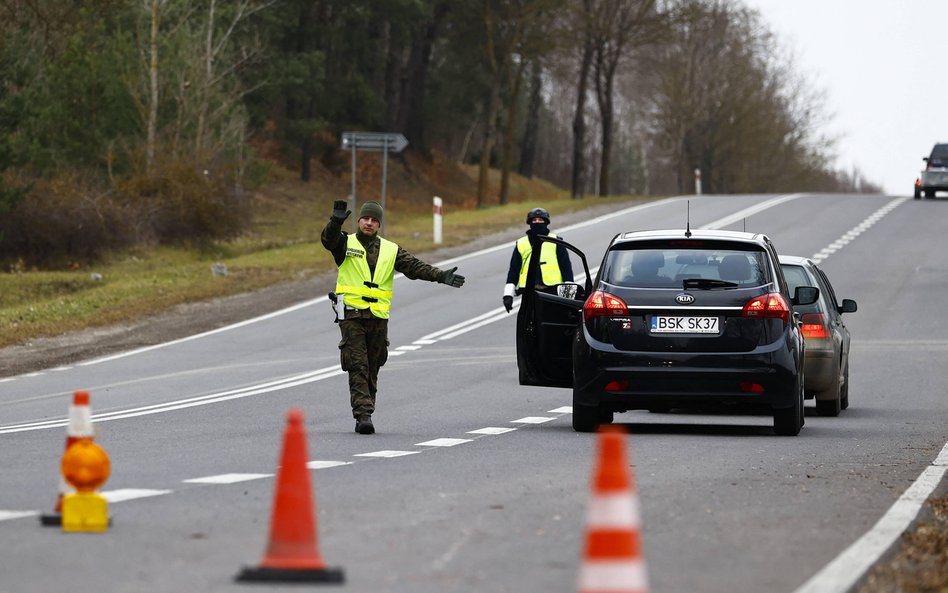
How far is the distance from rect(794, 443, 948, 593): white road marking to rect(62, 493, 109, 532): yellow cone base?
329 centimetres

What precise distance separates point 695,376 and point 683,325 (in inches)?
16.4

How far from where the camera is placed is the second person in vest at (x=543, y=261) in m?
18.1

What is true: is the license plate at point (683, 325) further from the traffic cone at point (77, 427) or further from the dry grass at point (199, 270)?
the dry grass at point (199, 270)

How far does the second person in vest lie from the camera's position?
1808 centimetres

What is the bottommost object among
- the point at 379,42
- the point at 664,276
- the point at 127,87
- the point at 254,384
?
the point at 254,384

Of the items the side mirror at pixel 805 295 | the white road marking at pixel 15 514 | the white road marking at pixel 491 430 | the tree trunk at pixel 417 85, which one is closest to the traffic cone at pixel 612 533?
the white road marking at pixel 15 514

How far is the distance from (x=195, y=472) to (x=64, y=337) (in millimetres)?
15856

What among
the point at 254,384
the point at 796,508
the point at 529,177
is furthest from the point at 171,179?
the point at 529,177

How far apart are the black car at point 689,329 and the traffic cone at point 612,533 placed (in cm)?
921

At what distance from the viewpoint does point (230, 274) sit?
120ft

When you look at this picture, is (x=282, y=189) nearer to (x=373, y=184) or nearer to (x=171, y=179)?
(x=373, y=184)

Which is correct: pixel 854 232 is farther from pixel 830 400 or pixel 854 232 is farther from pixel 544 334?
pixel 544 334

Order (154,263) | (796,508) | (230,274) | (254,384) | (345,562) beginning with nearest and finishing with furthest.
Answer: (345,562), (796,508), (254,384), (230,274), (154,263)

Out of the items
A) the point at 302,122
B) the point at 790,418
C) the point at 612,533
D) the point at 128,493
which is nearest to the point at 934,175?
the point at 302,122
